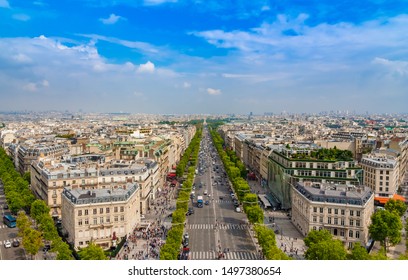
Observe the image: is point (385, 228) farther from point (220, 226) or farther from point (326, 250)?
point (220, 226)

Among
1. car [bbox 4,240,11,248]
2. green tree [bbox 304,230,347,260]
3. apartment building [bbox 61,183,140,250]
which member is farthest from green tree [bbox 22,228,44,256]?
green tree [bbox 304,230,347,260]

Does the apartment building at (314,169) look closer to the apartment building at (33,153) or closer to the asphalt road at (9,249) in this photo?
the asphalt road at (9,249)

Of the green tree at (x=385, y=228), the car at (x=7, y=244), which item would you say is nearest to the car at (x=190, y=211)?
the car at (x=7, y=244)

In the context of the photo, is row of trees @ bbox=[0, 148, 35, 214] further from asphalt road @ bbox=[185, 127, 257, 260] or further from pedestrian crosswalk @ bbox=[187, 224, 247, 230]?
pedestrian crosswalk @ bbox=[187, 224, 247, 230]

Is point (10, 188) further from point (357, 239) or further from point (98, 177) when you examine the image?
point (357, 239)

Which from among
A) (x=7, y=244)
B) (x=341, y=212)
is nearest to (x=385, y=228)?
(x=341, y=212)

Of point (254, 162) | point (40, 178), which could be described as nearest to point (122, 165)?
point (40, 178)
